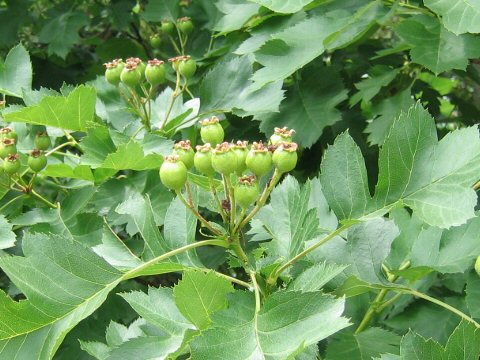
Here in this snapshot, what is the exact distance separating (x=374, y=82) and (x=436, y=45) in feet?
0.92

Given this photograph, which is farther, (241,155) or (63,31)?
(63,31)

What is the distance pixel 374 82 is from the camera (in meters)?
1.85

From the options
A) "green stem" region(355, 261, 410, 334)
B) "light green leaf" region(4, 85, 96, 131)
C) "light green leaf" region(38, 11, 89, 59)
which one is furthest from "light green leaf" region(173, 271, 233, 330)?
"light green leaf" region(38, 11, 89, 59)

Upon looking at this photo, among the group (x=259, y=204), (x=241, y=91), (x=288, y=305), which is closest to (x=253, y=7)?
(x=241, y=91)

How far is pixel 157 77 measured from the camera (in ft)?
4.98

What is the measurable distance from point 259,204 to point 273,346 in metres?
0.20

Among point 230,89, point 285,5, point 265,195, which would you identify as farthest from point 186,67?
point 265,195

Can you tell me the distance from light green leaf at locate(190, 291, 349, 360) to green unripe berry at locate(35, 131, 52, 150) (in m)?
0.76

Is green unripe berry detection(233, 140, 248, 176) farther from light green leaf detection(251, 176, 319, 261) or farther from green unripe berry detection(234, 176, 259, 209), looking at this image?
light green leaf detection(251, 176, 319, 261)

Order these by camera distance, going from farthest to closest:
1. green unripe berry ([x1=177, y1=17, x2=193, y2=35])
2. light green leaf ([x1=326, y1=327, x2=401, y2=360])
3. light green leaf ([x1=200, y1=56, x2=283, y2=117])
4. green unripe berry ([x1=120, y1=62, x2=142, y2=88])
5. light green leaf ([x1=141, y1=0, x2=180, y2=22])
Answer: light green leaf ([x1=141, y1=0, x2=180, y2=22]) < green unripe berry ([x1=177, y1=17, x2=193, y2=35]) < light green leaf ([x1=200, y1=56, x2=283, y2=117]) < green unripe berry ([x1=120, y1=62, x2=142, y2=88]) < light green leaf ([x1=326, y1=327, x2=401, y2=360])

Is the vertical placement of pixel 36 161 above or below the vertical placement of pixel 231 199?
below

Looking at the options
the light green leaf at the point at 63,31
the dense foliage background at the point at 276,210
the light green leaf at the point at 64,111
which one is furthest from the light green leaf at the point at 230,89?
the light green leaf at the point at 63,31

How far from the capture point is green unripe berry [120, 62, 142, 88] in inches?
57.9

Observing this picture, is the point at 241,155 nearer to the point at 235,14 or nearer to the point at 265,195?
the point at 265,195
